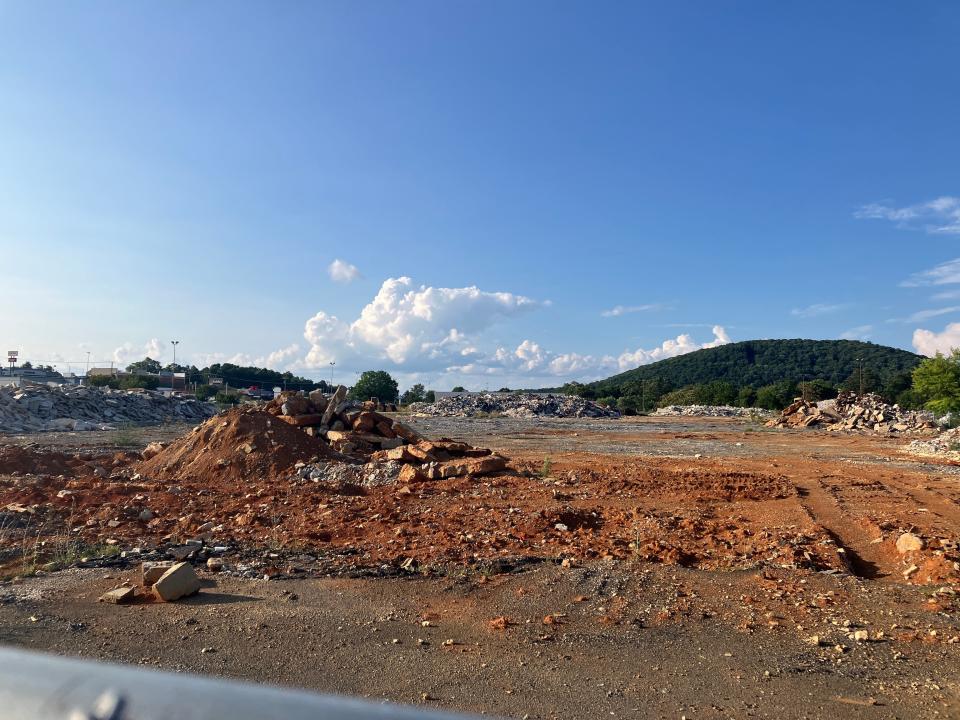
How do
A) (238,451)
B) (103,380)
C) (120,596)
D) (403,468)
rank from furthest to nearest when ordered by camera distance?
(103,380), (238,451), (403,468), (120,596)

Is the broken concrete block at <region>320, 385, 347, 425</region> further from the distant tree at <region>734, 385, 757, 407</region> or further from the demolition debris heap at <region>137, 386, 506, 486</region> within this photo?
the distant tree at <region>734, 385, 757, 407</region>

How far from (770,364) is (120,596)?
157314mm

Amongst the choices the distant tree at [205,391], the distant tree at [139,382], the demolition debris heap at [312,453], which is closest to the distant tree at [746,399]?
the distant tree at [205,391]

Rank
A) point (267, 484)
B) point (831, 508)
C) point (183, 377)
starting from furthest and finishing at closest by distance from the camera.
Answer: point (183, 377)
point (267, 484)
point (831, 508)

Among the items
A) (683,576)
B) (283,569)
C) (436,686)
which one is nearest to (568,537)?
(683,576)

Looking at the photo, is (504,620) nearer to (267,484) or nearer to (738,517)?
(738,517)

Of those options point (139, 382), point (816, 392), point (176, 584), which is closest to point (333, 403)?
point (176, 584)

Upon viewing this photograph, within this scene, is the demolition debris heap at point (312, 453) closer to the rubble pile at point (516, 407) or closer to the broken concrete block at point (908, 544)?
the broken concrete block at point (908, 544)

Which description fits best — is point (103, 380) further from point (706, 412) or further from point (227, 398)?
point (706, 412)

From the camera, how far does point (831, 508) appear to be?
12508 millimetres

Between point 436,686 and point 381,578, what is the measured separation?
2853mm

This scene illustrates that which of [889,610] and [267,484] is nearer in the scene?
[889,610]

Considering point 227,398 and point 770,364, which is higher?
point 770,364

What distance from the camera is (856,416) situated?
46875 mm
